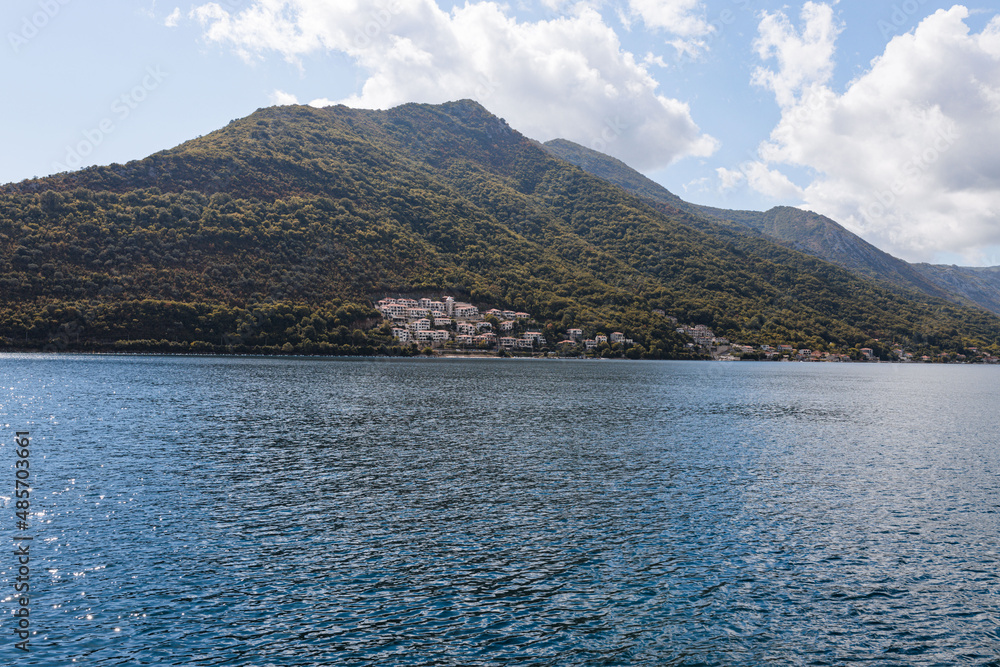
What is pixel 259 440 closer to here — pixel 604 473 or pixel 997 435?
pixel 604 473

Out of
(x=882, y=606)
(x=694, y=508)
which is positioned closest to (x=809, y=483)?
(x=694, y=508)

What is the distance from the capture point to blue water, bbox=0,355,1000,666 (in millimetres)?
14188

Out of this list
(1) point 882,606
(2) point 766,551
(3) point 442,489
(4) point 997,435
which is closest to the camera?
(1) point 882,606

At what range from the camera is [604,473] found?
33.1 meters

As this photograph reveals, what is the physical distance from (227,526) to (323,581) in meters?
7.31

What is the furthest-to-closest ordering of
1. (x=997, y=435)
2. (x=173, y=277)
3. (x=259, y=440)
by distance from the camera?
(x=173, y=277) < (x=997, y=435) < (x=259, y=440)

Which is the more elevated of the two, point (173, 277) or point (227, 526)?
point (173, 277)

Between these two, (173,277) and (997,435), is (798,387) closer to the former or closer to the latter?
(997,435)

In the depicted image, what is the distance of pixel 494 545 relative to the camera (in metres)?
20.7

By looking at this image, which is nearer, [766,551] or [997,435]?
[766,551]

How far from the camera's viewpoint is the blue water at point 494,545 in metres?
14.2

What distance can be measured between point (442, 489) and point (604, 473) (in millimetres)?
A: 10494

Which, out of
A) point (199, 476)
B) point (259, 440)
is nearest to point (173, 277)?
point (259, 440)

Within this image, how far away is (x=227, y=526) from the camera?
22031 millimetres
